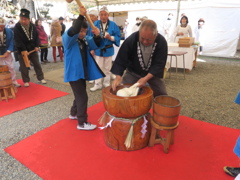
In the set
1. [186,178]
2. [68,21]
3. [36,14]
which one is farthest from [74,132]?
[36,14]

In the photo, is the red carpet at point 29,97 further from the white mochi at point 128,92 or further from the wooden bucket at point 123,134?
the white mochi at point 128,92

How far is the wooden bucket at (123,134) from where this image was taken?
179 centimetres

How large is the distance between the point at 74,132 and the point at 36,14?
1197 centimetres

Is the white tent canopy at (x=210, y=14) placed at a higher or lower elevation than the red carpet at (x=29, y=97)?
higher

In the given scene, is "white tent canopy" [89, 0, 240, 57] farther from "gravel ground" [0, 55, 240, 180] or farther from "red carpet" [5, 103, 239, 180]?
"red carpet" [5, 103, 239, 180]

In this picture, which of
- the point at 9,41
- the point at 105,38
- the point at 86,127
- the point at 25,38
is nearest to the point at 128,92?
the point at 86,127

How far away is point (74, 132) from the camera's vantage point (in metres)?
2.21

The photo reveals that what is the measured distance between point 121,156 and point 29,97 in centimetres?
235

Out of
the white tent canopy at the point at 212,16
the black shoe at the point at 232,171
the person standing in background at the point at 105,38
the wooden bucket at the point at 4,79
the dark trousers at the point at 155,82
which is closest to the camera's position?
the black shoe at the point at 232,171

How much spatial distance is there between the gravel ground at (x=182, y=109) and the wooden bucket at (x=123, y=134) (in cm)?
76

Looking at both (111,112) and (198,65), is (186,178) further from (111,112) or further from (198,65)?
(198,65)

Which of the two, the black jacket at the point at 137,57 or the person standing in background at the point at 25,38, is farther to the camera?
the person standing in background at the point at 25,38

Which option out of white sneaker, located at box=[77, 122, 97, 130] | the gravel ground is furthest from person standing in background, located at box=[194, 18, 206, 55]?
white sneaker, located at box=[77, 122, 97, 130]

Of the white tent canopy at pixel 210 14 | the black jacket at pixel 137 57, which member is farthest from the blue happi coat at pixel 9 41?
the white tent canopy at pixel 210 14
